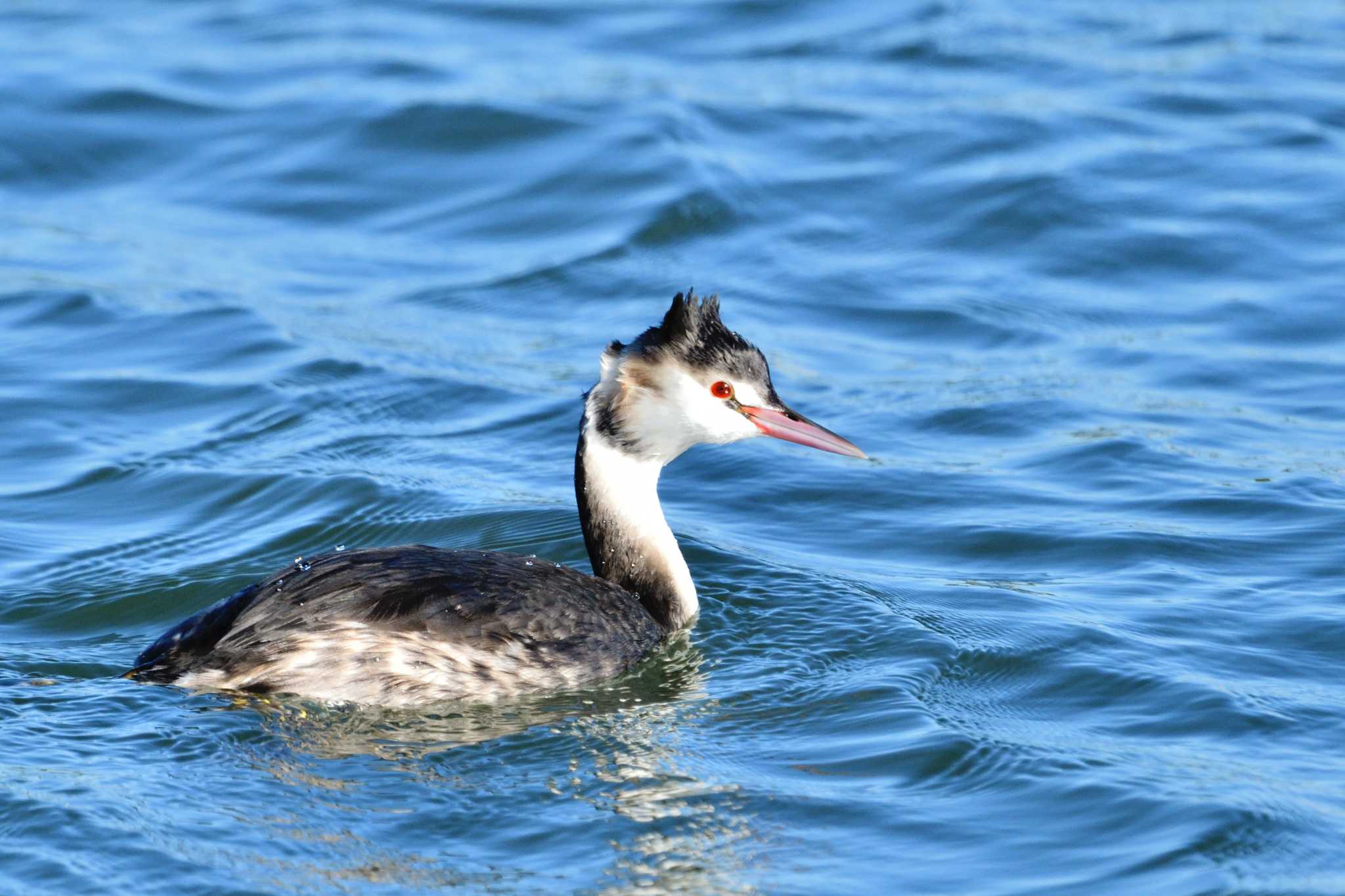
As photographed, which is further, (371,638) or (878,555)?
(878,555)

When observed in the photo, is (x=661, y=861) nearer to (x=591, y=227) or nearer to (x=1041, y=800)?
(x=1041, y=800)

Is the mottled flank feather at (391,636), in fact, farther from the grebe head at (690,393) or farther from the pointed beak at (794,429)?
the pointed beak at (794,429)

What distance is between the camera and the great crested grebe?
23.4 ft

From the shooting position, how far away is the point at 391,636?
716 cm

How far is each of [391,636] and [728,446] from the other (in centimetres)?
420

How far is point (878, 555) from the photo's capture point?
370 inches

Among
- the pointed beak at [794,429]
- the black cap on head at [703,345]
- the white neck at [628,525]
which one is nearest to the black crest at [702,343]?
the black cap on head at [703,345]

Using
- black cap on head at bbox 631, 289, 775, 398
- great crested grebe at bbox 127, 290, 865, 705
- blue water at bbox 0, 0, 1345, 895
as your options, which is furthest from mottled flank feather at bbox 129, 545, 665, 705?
black cap on head at bbox 631, 289, 775, 398

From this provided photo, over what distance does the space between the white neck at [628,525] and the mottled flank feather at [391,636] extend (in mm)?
686

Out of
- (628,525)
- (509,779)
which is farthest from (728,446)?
(509,779)

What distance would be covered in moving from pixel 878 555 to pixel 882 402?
2.19 metres

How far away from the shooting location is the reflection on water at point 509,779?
6.19 metres

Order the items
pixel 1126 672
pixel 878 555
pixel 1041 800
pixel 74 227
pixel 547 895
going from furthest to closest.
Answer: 1. pixel 74 227
2. pixel 878 555
3. pixel 1126 672
4. pixel 1041 800
5. pixel 547 895

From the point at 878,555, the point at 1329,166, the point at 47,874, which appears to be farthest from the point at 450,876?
the point at 1329,166
